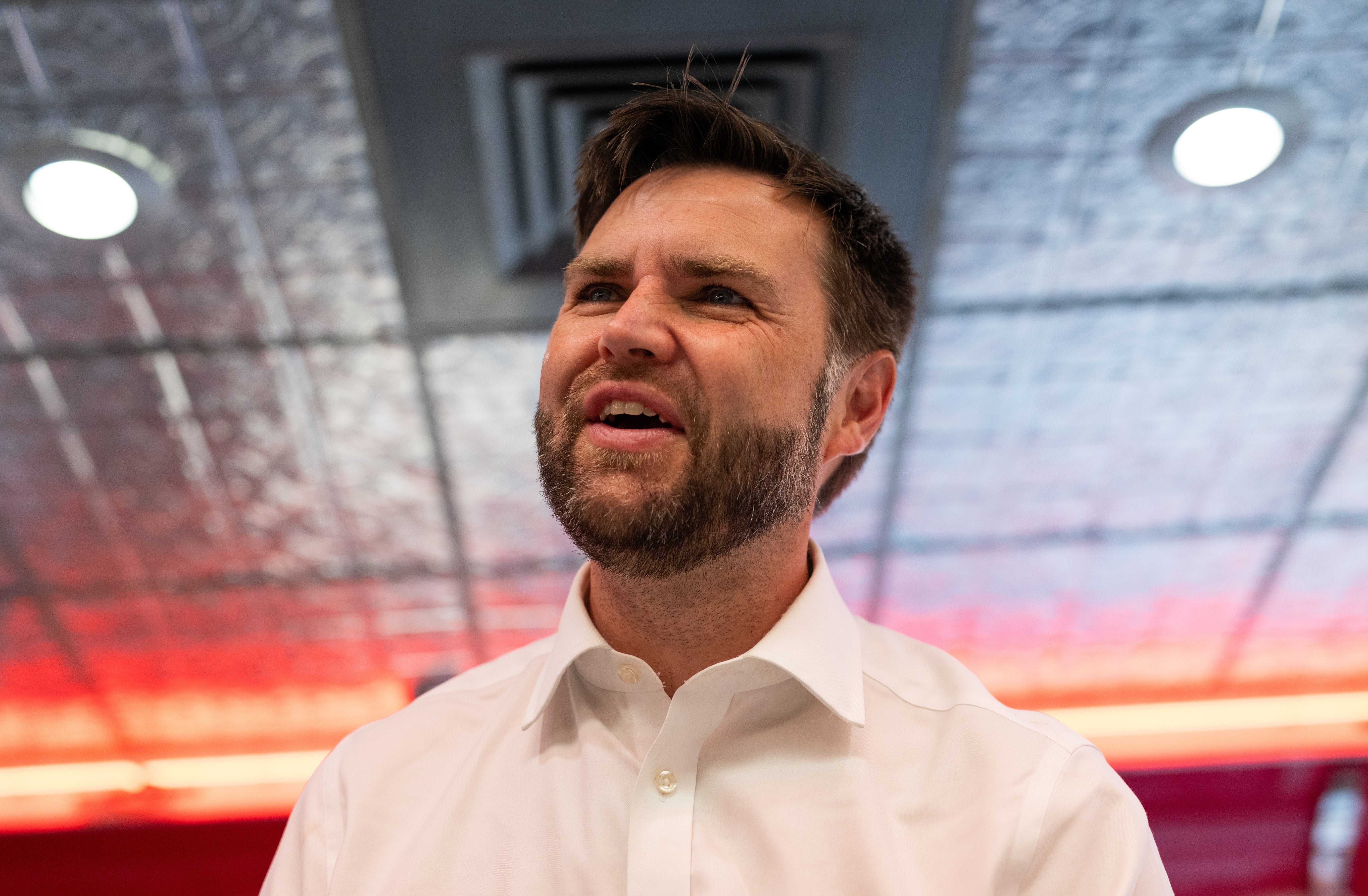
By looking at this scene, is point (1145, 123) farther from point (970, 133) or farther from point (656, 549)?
point (656, 549)

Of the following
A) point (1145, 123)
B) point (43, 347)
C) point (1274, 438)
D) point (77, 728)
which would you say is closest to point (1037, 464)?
point (1274, 438)

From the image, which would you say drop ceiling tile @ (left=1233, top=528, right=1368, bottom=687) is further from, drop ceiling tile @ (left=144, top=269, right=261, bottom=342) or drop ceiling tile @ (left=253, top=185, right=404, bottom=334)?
drop ceiling tile @ (left=144, top=269, right=261, bottom=342)

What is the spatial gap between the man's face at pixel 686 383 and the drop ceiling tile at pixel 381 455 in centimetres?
160

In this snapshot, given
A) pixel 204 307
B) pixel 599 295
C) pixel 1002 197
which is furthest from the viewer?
pixel 204 307

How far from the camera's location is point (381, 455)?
3.08 m

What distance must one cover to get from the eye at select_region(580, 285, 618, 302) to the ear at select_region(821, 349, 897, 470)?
405 millimetres

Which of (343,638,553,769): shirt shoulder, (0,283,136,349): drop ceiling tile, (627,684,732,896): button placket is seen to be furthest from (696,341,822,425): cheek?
(0,283,136,349): drop ceiling tile

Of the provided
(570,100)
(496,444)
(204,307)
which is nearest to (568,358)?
(570,100)

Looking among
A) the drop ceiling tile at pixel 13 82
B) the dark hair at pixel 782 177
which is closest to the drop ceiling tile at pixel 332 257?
the drop ceiling tile at pixel 13 82

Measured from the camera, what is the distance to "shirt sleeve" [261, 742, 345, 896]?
113 centimetres

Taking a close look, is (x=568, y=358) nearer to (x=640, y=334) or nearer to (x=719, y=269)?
(x=640, y=334)

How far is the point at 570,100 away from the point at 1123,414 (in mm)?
2337

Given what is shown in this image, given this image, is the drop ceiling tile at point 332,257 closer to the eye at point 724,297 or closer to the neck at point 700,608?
the eye at point 724,297

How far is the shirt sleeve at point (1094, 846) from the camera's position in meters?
0.96
